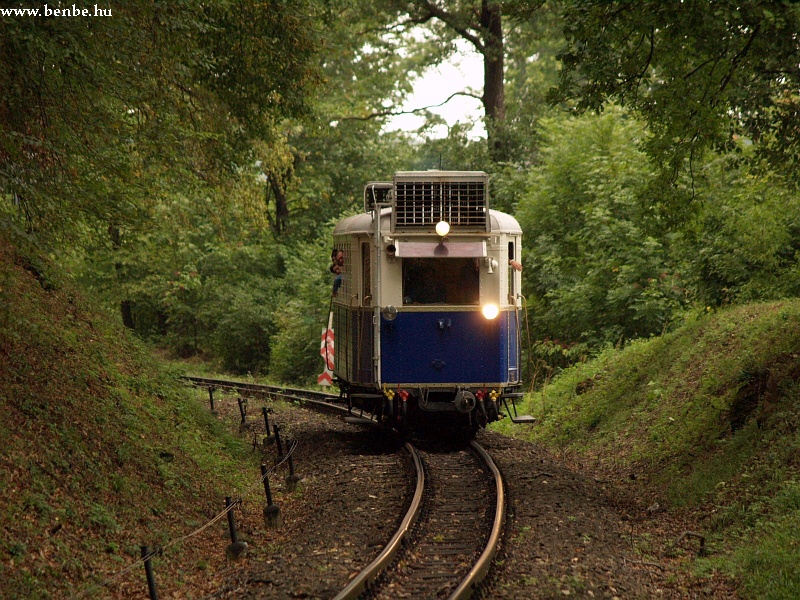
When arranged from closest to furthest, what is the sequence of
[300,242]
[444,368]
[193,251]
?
1. [444,368]
2. [193,251]
3. [300,242]

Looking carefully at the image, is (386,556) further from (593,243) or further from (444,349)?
(593,243)

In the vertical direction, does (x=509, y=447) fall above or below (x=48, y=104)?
below

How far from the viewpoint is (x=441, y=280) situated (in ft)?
46.0

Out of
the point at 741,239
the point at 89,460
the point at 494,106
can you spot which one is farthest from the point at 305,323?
the point at 89,460

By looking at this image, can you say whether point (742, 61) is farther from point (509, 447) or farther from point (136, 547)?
point (136, 547)

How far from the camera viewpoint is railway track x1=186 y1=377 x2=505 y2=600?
8047 millimetres

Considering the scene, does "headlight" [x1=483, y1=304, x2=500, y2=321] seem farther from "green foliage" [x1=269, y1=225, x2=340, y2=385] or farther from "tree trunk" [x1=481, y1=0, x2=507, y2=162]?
"tree trunk" [x1=481, y1=0, x2=507, y2=162]

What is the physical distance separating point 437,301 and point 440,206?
1472 mm

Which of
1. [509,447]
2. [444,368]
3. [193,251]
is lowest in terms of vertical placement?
[509,447]

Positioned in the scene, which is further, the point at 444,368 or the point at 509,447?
the point at 509,447

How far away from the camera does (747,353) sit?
14258 mm

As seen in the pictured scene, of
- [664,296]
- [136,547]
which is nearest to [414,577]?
[136,547]

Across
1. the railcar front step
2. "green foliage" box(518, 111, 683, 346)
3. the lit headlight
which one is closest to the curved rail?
the lit headlight

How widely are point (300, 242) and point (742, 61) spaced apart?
26639 millimetres
